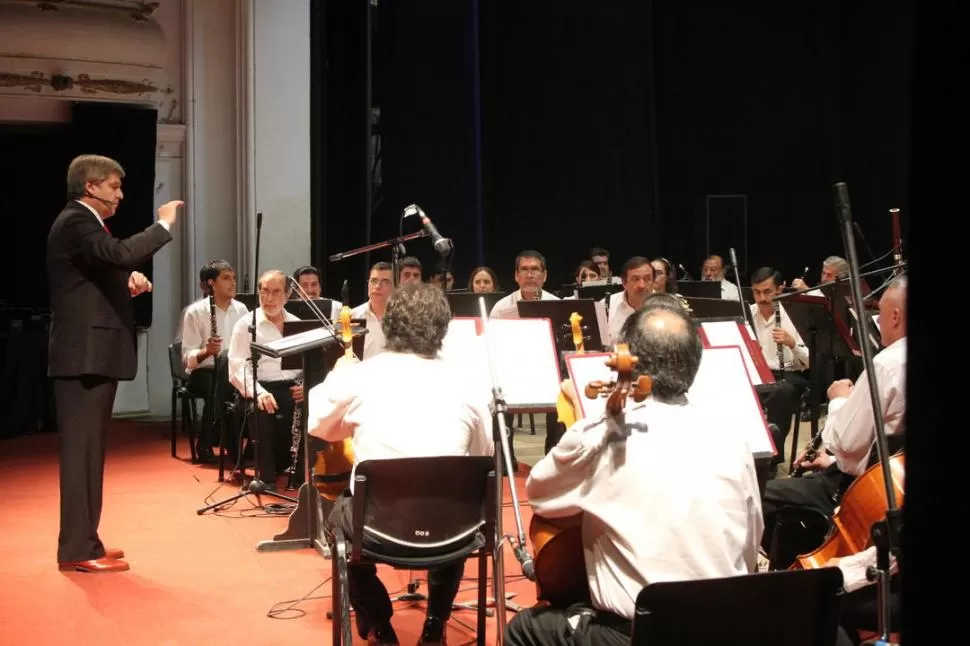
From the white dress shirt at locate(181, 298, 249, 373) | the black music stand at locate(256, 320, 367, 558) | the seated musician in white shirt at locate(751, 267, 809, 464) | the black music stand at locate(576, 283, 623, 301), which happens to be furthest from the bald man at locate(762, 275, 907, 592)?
the white dress shirt at locate(181, 298, 249, 373)

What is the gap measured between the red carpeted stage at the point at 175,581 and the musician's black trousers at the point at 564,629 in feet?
4.42

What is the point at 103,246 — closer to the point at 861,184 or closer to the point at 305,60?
the point at 305,60

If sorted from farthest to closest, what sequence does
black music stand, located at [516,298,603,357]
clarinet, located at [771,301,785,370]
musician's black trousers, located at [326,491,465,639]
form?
clarinet, located at [771,301,785,370] < black music stand, located at [516,298,603,357] < musician's black trousers, located at [326,491,465,639]

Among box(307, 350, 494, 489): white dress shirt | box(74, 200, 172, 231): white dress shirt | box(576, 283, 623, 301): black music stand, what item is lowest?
box(307, 350, 494, 489): white dress shirt

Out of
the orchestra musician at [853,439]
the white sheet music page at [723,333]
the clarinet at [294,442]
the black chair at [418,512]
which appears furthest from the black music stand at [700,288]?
the black chair at [418,512]

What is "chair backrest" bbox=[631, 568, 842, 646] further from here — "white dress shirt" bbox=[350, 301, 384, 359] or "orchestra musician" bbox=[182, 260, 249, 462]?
"orchestra musician" bbox=[182, 260, 249, 462]

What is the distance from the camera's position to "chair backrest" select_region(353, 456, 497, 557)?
300 cm

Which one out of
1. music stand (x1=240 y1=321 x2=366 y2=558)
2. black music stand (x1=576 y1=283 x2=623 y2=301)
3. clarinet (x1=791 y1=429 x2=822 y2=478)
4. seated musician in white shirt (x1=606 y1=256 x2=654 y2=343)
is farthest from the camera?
black music stand (x1=576 y1=283 x2=623 y2=301)

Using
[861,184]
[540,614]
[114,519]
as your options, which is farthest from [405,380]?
[861,184]

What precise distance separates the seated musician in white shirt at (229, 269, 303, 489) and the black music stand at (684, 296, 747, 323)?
248 cm

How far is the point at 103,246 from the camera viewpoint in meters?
4.30

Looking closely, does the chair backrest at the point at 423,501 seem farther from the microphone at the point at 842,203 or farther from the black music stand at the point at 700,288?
the black music stand at the point at 700,288

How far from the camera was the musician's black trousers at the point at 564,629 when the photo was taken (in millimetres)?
2211

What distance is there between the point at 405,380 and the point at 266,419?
3199 millimetres
